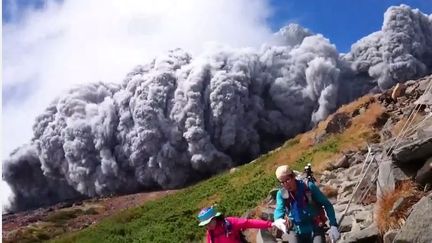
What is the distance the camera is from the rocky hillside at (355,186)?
988cm

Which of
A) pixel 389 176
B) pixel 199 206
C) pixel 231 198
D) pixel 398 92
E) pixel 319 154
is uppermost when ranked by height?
pixel 398 92

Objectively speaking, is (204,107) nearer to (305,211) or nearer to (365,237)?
(365,237)

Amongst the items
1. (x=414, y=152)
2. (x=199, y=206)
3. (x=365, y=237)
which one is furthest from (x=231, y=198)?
(x=365, y=237)

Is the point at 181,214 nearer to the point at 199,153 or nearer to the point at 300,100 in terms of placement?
the point at 199,153

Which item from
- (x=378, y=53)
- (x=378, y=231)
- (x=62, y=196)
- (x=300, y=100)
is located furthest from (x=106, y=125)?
(x=378, y=231)

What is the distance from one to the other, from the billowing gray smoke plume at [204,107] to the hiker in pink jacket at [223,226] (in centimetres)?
6881

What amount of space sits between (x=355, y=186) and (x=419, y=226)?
5.92m

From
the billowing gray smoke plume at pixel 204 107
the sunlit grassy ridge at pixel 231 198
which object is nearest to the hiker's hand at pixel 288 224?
the sunlit grassy ridge at pixel 231 198

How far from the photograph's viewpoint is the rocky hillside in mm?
9883

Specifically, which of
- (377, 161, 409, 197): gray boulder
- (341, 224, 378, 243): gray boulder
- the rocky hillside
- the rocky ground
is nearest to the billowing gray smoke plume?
the rocky hillside

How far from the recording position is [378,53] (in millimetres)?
85125

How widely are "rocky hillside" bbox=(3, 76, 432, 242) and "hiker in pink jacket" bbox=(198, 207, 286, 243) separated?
7.14 ft

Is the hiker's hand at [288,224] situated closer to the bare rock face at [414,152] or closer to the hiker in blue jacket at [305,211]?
the hiker in blue jacket at [305,211]

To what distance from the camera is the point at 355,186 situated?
45.6ft
